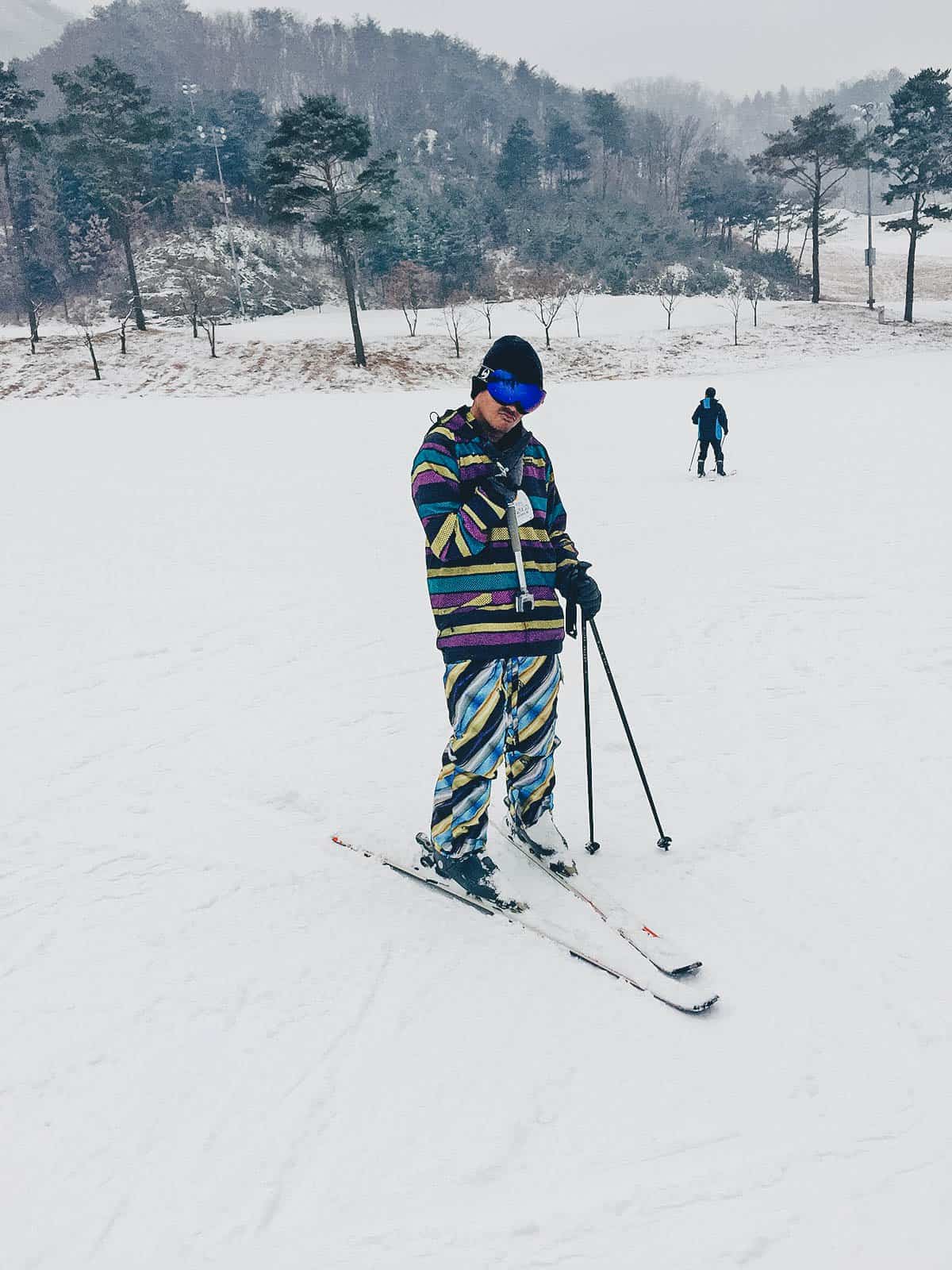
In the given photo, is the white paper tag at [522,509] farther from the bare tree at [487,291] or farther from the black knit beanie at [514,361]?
the bare tree at [487,291]

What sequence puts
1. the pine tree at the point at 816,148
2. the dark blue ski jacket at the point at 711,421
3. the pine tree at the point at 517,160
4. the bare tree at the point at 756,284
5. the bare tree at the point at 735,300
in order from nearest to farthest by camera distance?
the dark blue ski jacket at the point at 711,421, the bare tree at the point at 735,300, the pine tree at the point at 816,148, the bare tree at the point at 756,284, the pine tree at the point at 517,160

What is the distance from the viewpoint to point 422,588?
24.7 feet

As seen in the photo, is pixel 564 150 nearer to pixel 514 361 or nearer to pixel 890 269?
pixel 890 269

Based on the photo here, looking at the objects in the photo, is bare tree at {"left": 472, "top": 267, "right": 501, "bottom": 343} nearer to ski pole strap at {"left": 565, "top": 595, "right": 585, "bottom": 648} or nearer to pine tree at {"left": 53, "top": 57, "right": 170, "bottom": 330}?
pine tree at {"left": 53, "top": 57, "right": 170, "bottom": 330}

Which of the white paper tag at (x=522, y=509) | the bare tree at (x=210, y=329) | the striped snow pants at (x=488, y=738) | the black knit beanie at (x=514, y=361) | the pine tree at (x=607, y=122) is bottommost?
the striped snow pants at (x=488, y=738)

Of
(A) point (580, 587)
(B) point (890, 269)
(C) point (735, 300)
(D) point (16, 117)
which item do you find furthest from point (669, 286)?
(A) point (580, 587)

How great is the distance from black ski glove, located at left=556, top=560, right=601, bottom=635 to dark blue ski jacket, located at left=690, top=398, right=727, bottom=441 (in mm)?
9482

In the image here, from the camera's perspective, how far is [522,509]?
111 inches

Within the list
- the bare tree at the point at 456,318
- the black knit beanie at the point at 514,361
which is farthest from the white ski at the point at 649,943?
the bare tree at the point at 456,318

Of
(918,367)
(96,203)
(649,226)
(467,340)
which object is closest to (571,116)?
(649,226)

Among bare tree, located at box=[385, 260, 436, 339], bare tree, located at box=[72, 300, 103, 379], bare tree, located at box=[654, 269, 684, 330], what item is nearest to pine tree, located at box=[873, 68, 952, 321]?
bare tree, located at box=[654, 269, 684, 330]

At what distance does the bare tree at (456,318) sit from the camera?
3632 centimetres

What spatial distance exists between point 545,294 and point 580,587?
44.2 metres

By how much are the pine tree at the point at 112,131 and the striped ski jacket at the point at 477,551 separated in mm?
39219
